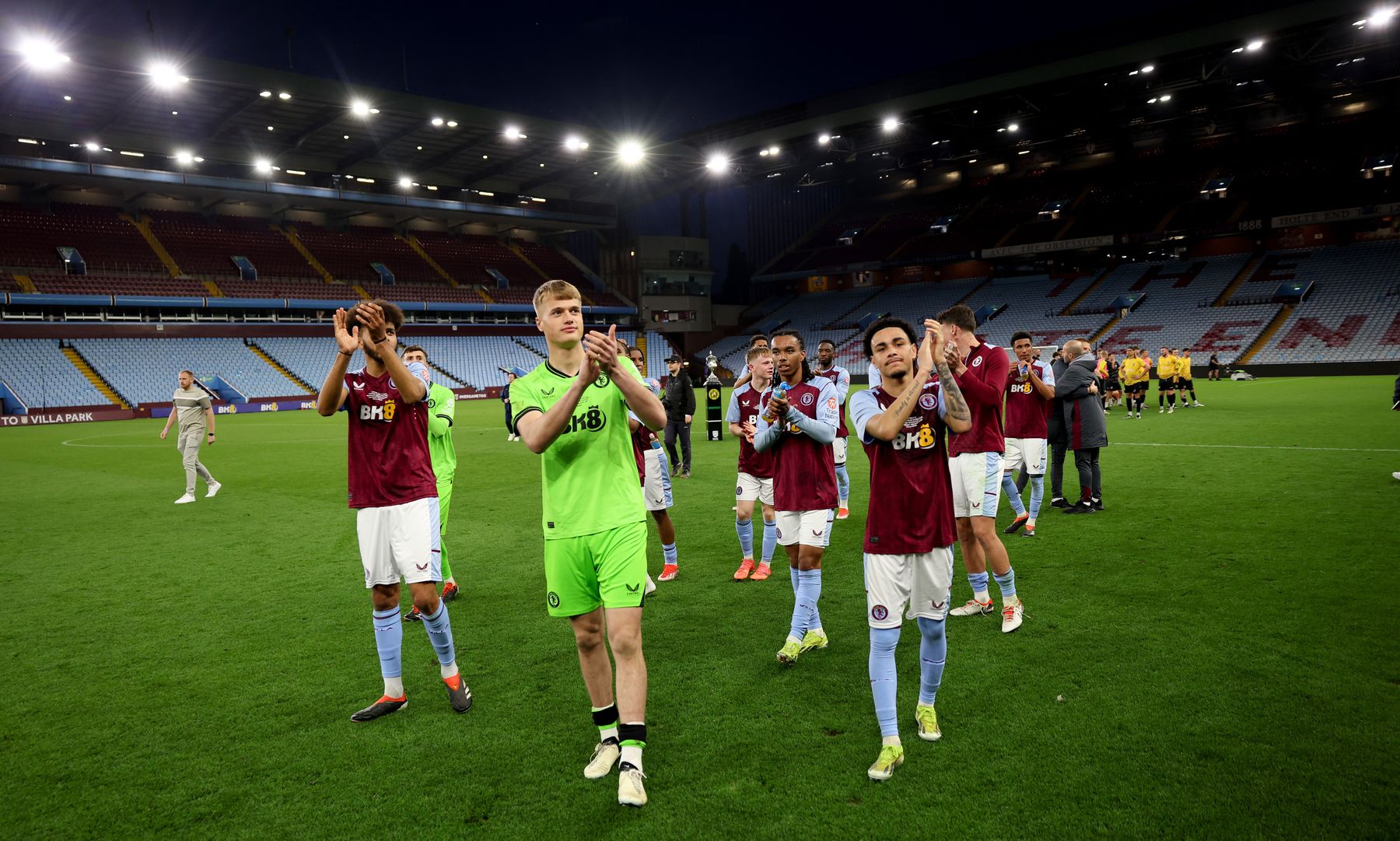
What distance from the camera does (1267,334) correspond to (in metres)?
41.7

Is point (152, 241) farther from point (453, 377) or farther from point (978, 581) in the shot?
point (978, 581)

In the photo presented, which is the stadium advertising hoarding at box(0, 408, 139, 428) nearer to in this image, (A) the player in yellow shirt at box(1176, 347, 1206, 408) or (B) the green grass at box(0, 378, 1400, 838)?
(B) the green grass at box(0, 378, 1400, 838)

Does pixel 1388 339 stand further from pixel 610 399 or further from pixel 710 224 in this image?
pixel 710 224

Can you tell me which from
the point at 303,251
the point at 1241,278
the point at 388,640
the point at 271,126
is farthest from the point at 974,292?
the point at 388,640

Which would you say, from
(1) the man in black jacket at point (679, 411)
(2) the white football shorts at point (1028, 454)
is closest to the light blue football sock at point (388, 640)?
(2) the white football shorts at point (1028, 454)

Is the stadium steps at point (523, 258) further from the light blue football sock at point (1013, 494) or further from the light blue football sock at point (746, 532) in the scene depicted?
the light blue football sock at point (746, 532)

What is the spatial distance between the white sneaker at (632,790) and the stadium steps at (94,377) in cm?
4135

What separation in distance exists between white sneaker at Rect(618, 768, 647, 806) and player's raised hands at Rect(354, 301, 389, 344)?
262 cm

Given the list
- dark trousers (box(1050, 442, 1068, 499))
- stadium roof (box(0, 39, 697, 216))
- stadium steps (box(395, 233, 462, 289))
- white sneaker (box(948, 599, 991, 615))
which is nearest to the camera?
white sneaker (box(948, 599, 991, 615))

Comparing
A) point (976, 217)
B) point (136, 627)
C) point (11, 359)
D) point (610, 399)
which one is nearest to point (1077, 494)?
point (610, 399)

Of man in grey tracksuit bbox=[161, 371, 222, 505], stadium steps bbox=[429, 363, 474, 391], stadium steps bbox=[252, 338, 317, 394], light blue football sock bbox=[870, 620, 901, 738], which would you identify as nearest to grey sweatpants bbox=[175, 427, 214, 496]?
man in grey tracksuit bbox=[161, 371, 222, 505]

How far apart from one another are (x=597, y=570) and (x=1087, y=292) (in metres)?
55.8

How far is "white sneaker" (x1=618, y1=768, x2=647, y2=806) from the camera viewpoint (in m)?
3.61

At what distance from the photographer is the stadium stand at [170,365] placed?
37.7m
